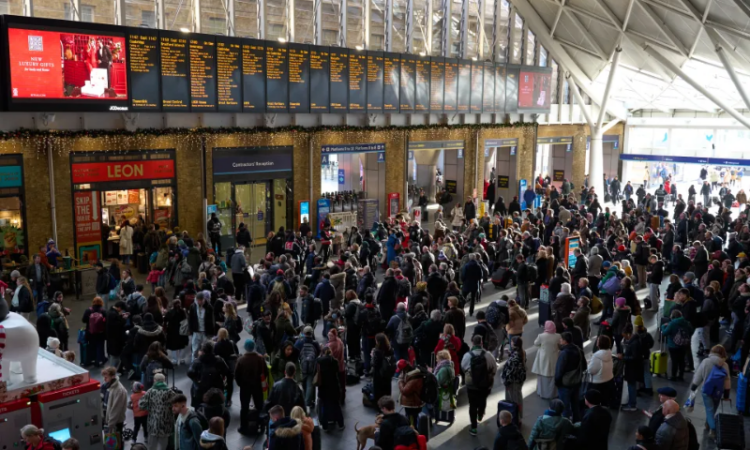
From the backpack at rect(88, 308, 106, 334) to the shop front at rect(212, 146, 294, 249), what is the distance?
1015 cm

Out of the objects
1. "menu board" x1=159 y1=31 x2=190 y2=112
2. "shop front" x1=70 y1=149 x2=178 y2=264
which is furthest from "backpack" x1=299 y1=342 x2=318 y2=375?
"menu board" x1=159 y1=31 x2=190 y2=112

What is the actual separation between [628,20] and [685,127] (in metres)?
13.9

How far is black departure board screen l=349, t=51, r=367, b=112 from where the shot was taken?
24.2 m

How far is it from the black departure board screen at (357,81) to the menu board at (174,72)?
6446 mm

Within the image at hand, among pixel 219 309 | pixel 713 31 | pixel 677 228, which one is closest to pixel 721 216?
pixel 677 228

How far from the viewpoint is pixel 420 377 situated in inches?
343

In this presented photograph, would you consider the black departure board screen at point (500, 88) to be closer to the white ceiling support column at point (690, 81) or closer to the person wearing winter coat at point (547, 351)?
the white ceiling support column at point (690, 81)

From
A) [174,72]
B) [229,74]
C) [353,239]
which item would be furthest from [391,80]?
[174,72]

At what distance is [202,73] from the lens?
20141 mm

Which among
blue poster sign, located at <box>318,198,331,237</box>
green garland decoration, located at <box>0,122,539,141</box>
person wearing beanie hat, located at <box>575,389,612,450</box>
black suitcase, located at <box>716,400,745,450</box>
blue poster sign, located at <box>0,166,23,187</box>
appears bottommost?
black suitcase, located at <box>716,400,745,450</box>

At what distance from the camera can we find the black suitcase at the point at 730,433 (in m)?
8.34

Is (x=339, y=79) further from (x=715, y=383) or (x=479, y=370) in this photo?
(x=715, y=383)

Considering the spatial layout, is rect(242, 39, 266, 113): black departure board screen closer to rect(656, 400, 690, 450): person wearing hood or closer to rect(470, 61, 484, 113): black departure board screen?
rect(470, 61, 484, 113): black departure board screen

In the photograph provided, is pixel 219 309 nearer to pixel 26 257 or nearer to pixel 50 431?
pixel 50 431
